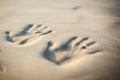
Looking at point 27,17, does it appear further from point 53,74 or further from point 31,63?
point 53,74

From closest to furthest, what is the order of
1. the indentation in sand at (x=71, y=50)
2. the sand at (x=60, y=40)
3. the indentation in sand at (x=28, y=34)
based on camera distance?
1. the sand at (x=60, y=40)
2. the indentation in sand at (x=71, y=50)
3. the indentation in sand at (x=28, y=34)

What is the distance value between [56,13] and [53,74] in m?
1.16

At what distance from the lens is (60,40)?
2068 millimetres

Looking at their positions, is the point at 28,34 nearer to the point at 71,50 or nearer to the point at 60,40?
the point at 60,40

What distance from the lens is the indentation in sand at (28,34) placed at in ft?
6.98

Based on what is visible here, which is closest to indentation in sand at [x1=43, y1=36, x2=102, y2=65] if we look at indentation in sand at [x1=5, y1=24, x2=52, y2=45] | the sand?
the sand

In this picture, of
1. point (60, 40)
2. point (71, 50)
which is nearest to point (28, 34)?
point (60, 40)

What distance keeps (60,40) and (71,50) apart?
0.22 meters

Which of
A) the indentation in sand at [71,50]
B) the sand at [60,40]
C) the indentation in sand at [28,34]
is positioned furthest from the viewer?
the indentation in sand at [28,34]

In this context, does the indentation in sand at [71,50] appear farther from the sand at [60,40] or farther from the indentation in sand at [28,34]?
the indentation in sand at [28,34]

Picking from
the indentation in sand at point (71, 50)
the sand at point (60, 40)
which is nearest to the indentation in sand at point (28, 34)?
the sand at point (60, 40)

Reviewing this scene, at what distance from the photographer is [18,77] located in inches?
65.6

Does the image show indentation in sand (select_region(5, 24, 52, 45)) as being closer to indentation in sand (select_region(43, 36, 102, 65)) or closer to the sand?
the sand

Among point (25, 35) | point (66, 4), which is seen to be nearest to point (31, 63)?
point (25, 35)
